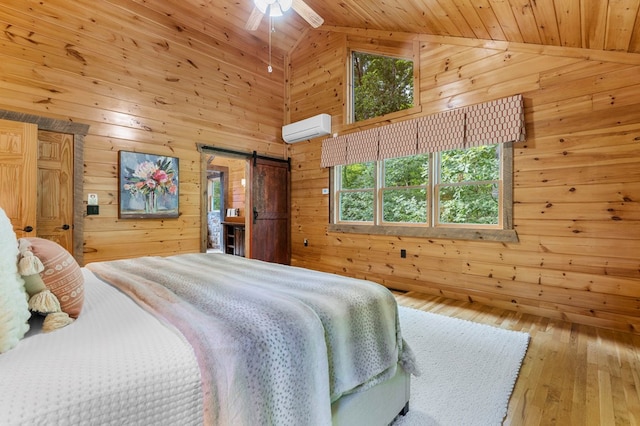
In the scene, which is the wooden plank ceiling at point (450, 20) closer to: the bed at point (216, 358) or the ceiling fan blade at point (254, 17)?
the ceiling fan blade at point (254, 17)

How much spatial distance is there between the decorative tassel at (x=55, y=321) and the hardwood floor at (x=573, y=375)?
2.06m

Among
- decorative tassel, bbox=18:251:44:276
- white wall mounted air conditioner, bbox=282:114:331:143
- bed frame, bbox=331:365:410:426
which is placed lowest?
bed frame, bbox=331:365:410:426

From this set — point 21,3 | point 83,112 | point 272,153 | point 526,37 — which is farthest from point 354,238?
point 21,3

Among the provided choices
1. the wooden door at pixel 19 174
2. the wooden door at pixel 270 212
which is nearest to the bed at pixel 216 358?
the wooden door at pixel 19 174

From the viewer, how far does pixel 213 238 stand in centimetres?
837

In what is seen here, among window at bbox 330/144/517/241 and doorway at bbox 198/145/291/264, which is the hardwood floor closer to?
window at bbox 330/144/517/241

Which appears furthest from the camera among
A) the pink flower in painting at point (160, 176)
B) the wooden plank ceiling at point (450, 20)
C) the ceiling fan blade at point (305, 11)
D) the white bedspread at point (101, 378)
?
the pink flower in painting at point (160, 176)

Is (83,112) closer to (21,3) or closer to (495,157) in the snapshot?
(21,3)

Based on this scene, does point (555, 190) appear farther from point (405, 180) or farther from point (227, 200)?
point (227, 200)

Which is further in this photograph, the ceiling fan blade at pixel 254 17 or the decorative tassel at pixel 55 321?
the ceiling fan blade at pixel 254 17

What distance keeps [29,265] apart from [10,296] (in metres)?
0.15

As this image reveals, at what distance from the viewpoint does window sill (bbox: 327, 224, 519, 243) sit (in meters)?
3.23

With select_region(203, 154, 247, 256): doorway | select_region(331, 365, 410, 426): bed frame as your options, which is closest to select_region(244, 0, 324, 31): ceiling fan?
select_region(331, 365, 410, 426): bed frame

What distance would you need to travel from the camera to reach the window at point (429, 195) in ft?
11.0
